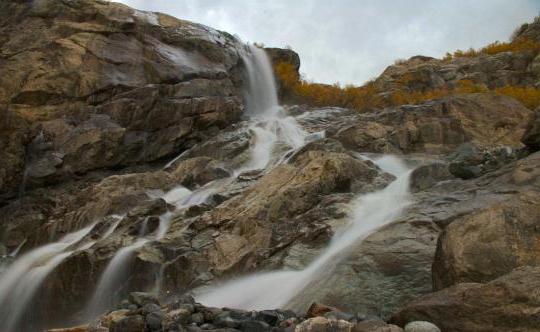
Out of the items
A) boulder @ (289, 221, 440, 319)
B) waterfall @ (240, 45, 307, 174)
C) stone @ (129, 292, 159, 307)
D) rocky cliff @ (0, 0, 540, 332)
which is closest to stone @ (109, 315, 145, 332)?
rocky cliff @ (0, 0, 540, 332)

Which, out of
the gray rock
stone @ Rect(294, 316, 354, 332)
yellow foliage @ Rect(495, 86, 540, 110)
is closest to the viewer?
stone @ Rect(294, 316, 354, 332)

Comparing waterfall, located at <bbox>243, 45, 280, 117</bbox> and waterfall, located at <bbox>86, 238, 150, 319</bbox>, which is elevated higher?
waterfall, located at <bbox>243, 45, 280, 117</bbox>

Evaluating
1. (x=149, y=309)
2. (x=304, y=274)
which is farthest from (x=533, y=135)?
(x=149, y=309)

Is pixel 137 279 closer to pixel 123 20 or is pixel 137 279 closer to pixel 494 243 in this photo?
pixel 494 243

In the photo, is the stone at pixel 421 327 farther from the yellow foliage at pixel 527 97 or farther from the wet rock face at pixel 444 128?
the yellow foliage at pixel 527 97

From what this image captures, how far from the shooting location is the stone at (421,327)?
19.0 feet

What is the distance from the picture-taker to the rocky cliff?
23.8ft

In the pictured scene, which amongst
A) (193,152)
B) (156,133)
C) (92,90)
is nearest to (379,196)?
(193,152)

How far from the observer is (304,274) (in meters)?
10.4

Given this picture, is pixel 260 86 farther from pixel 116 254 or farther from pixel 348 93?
pixel 116 254

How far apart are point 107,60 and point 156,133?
4424 mm

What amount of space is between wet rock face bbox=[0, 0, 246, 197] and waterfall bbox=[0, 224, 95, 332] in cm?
684

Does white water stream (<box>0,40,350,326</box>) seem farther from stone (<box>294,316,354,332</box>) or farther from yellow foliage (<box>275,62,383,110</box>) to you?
yellow foliage (<box>275,62,383,110</box>)

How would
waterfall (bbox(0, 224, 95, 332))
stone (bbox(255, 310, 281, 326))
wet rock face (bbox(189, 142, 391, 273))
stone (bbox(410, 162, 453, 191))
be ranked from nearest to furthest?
stone (bbox(255, 310, 281, 326)) → wet rock face (bbox(189, 142, 391, 273)) → stone (bbox(410, 162, 453, 191)) → waterfall (bbox(0, 224, 95, 332))
